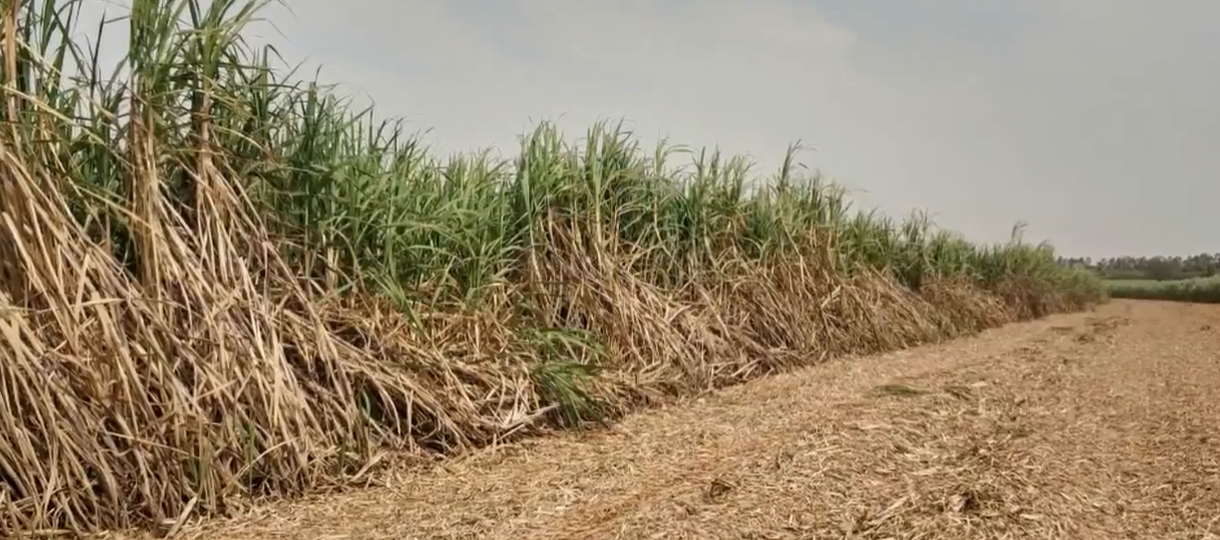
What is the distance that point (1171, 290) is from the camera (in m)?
33.2

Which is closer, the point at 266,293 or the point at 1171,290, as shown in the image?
the point at 266,293

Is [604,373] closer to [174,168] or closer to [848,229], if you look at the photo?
[174,168]

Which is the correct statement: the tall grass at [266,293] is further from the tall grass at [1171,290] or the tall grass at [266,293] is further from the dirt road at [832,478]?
the tall grass at [1171,290]

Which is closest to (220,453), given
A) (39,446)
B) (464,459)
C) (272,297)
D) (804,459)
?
(39,446)

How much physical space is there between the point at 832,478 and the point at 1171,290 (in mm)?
39372

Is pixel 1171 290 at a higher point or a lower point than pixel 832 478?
higher

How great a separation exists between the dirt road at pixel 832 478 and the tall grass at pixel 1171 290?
88.7 feet

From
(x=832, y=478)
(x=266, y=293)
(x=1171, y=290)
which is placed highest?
(x=1171, y=290)

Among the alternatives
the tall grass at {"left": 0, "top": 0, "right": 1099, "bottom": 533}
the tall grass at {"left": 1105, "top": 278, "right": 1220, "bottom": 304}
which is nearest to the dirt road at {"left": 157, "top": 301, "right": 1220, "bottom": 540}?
the tall grass at {"left": 0, "top": 0, "right": 1099, "bottom": 533}

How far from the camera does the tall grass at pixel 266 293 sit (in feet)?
5.68

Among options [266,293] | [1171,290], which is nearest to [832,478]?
[266,293]

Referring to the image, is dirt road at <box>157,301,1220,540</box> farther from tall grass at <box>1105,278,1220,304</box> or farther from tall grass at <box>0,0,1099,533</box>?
tall grass at <box>1105,278,1220,304</box>

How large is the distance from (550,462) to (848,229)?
5204mm

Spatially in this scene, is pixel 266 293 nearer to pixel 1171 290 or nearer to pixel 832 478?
pixel 832 478
